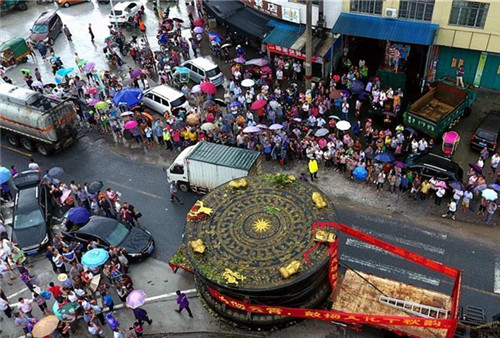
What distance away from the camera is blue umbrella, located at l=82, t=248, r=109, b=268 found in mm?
20406

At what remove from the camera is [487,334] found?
15430mm

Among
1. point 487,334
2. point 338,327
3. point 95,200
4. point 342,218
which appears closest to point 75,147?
point 95,200

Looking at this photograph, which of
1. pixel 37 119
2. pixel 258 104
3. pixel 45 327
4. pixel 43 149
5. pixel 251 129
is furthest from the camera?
pixel 43 149

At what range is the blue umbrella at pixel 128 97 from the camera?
101ft

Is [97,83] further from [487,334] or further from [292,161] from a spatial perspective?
Result: [487,334]

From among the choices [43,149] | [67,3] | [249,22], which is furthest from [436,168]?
[67,3]

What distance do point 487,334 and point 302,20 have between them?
24342mm

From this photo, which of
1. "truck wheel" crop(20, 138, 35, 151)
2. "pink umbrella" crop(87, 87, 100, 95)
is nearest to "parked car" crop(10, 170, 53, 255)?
"truck wheel" crop(20, 138, 35, 151)

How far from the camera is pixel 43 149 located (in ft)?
97.1

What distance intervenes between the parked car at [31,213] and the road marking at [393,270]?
46.4 feet

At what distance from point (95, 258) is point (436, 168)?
16146mm

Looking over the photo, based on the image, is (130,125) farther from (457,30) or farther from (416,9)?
(457,30)

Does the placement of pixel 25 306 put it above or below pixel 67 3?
below

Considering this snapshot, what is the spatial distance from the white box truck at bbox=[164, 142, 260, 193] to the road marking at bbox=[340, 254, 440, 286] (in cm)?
614
